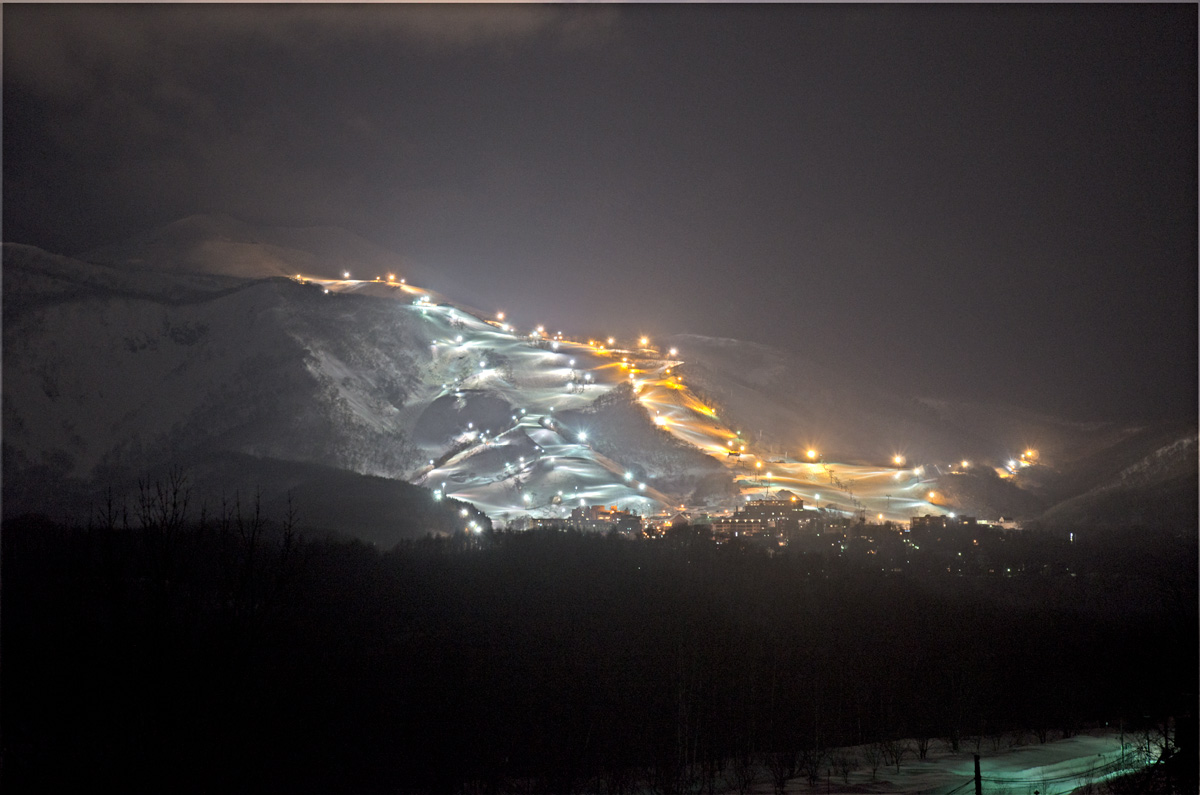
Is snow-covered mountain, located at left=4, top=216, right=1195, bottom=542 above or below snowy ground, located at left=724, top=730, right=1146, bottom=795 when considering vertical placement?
above

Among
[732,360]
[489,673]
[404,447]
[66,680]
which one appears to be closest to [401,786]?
[489,673]

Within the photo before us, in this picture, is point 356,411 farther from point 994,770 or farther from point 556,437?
point 994,770

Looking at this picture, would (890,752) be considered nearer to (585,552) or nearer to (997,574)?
(585,552)

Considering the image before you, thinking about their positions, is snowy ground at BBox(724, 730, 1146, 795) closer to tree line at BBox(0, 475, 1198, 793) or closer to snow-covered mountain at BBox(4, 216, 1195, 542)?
tree line at BBox(0, 475, 1198, 793)

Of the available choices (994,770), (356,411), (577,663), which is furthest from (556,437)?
(994,770)

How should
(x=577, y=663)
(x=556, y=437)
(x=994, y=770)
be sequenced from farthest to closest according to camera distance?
1. (x=556, y=437)
2. (x=577, y=663)
3. (x=994, y=770)

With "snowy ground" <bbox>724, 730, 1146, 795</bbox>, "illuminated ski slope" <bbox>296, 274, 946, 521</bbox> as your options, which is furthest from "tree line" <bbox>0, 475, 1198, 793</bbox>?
"illuminated ski slope" <bbox>296, 274, 946, 521</bbox>
